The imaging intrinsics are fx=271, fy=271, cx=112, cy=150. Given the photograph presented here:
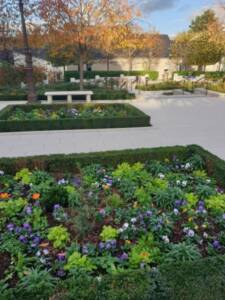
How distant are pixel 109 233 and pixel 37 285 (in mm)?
832

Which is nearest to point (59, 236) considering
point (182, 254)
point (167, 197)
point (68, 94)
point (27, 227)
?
point (27, 227)

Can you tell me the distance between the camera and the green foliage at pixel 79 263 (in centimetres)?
216

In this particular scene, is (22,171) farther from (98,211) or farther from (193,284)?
(193,284)

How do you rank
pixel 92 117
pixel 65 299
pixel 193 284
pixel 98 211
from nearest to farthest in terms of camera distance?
pixel 65 299 < pixel 193 284 < pixel 98 211 < pixel 92 117

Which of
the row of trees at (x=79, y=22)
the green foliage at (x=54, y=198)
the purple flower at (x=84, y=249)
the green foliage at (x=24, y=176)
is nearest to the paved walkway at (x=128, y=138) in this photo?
the green foliage at (x=24, y=176)

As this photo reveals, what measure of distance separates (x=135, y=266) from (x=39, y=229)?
108 cm

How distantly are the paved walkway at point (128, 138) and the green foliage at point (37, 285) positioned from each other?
156 inches

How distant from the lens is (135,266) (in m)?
2.23

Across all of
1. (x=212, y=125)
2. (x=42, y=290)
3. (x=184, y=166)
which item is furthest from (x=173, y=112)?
(x=42, y=290)

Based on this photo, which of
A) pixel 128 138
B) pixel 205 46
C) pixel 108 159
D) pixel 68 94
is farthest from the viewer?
pixel 205 46

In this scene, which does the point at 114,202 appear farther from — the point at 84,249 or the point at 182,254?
the point at 182,254

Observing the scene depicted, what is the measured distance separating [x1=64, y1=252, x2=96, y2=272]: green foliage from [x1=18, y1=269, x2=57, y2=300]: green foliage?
0.56 ft

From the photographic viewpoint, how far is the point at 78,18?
13.4m

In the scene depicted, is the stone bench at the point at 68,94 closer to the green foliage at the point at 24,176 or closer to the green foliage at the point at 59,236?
the green foliage at the point at 24,176
